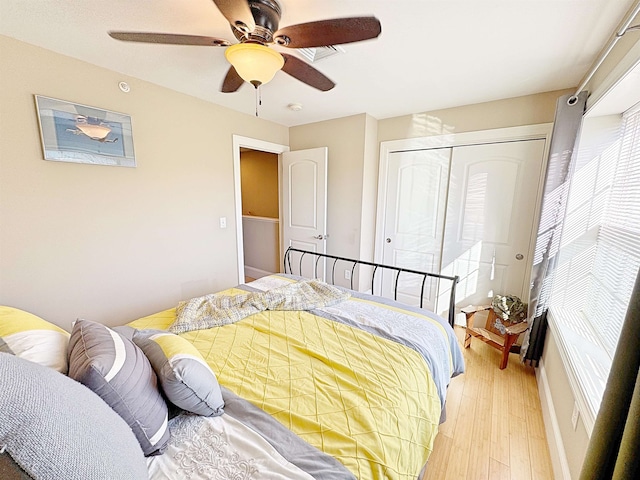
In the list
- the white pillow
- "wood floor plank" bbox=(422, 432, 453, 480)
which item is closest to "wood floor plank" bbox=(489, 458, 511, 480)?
"wood floor plank" bbox=(422, 432, 453, 480)

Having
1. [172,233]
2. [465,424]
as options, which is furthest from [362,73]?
[465,424]

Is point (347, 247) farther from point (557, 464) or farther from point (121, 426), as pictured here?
point (121, 426)

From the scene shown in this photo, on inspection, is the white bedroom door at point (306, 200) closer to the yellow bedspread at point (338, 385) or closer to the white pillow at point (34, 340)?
the yellow bedspread at point (338, 385)

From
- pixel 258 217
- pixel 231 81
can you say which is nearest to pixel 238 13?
pixel 231 81

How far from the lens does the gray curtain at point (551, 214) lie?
73.4 inches

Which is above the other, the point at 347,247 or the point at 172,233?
the point at 172,233

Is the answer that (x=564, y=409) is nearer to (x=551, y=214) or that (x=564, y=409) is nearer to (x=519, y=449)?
(x=519, y=449)

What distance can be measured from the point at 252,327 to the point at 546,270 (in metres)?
2.19

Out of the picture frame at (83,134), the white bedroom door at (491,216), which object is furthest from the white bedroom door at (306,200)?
the picture frame at (83,134)

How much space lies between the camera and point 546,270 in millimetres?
2004

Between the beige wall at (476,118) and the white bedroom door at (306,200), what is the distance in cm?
88

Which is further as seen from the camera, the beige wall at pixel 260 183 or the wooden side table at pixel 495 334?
the beige wall at pixel 260 183

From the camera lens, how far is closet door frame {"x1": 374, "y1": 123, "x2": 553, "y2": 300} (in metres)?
2.33

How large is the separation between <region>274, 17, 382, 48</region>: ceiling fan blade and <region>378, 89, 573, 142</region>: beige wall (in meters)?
1.95
